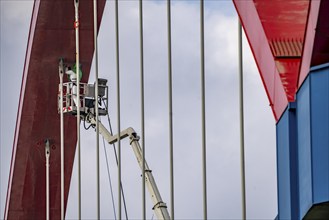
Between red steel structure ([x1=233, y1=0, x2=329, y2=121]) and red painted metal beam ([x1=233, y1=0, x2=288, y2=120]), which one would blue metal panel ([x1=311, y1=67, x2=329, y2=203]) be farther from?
red painted metal beam ([x1=233, y1=0, x2=288, y2=120])

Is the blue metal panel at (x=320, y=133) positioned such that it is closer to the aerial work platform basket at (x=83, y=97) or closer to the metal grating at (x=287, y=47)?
the metal grating at (x=287, y=47)

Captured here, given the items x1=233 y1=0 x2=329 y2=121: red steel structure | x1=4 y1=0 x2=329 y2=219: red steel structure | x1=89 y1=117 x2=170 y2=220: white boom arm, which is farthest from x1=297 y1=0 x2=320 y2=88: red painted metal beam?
x1=89 y1=117 x2=170 y2=220: white boom arm

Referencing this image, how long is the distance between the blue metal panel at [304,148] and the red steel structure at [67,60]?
0.73ft

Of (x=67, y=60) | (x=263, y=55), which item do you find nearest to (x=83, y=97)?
(x=67, y=60)

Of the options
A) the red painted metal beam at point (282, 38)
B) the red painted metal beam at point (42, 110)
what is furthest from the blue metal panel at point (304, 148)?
the red painted metal beam at point (42, 110)

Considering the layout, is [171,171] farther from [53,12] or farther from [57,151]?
[57,151]

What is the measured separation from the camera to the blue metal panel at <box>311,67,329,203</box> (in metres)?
17.6

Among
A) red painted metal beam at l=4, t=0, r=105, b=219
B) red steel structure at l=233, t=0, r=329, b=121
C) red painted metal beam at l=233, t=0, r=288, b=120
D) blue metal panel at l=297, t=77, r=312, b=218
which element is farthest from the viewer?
red painted metal beam at l=4, t=0, r=105, b=219

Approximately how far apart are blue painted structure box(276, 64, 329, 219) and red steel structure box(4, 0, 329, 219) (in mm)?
234

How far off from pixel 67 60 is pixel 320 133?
1431 centimetres

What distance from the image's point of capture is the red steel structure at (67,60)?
62.3 feet

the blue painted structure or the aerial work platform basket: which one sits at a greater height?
the aerial work platform basket

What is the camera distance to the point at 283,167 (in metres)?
19.2

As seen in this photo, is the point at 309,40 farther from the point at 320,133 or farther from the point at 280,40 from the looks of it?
the point at 280,40
